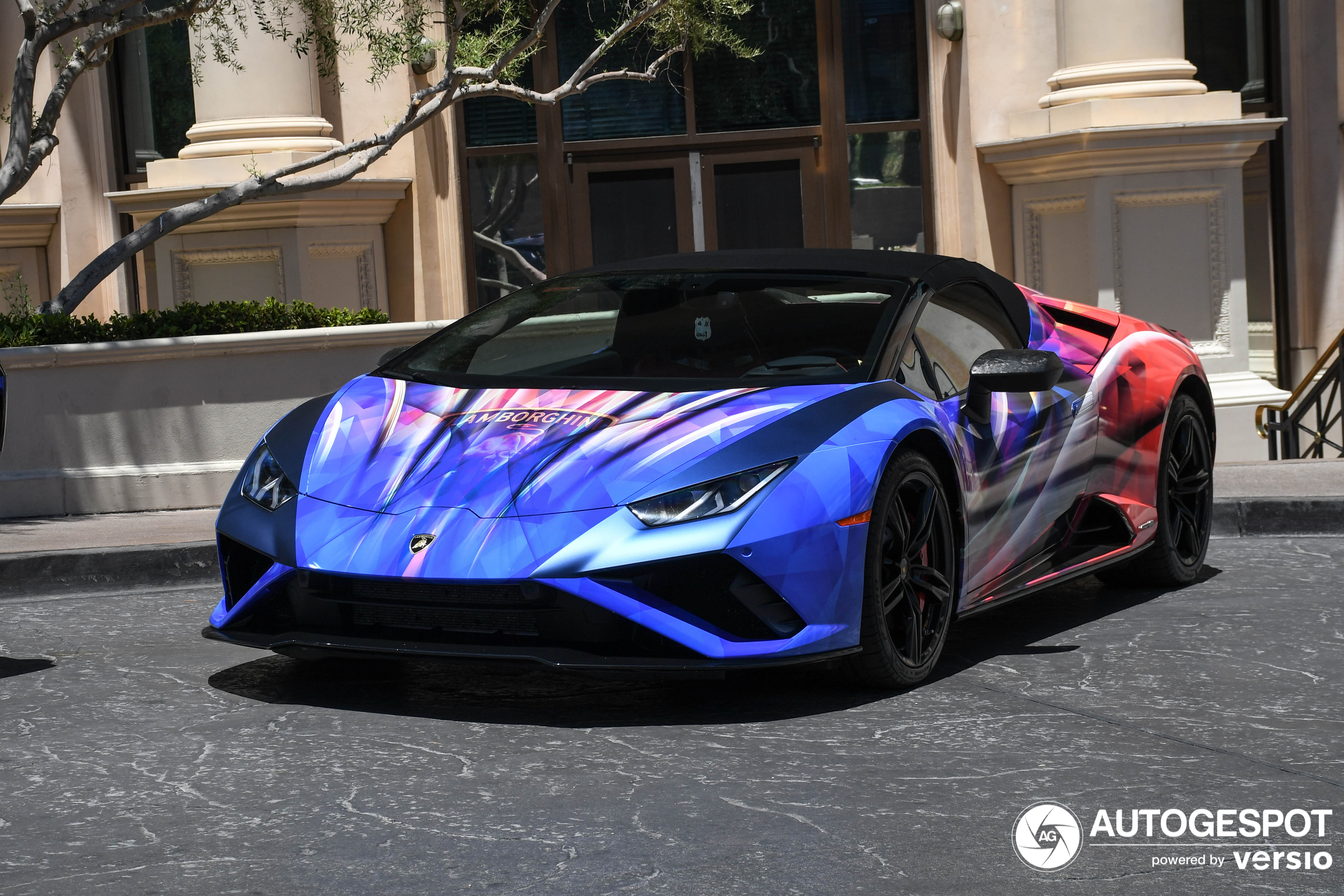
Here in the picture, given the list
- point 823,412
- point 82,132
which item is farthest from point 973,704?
point 82,132

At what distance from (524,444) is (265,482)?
0.88 metres

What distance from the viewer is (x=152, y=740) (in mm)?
4781

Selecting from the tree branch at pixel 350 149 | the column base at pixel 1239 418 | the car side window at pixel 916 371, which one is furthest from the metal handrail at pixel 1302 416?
the car side window at pixel 916 371

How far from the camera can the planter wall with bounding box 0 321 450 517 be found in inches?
387

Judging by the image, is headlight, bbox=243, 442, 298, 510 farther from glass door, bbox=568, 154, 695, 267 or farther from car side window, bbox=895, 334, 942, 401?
glass door, bbox=568, 154, 695, 267

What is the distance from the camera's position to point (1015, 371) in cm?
558

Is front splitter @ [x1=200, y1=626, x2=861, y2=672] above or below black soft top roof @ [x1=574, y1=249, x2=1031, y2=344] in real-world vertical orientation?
below

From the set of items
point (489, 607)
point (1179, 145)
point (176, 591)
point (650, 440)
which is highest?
point (1179, 145)

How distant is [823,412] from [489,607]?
3.70 feet

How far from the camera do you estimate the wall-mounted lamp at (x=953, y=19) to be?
15078 millimetres

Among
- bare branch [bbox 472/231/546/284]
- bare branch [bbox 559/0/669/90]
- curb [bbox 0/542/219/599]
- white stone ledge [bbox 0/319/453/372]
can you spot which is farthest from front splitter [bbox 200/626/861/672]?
bare branch [bbox 472/231/546/284]

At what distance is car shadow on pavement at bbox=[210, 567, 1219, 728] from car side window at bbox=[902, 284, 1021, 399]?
3.02 feet

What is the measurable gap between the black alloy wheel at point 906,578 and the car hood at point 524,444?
1.21 ft

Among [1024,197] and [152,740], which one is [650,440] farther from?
[1024,197]
